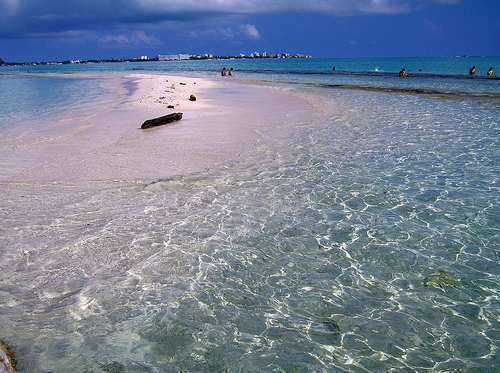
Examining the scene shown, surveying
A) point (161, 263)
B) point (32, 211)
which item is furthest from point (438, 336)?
point (32, 211)

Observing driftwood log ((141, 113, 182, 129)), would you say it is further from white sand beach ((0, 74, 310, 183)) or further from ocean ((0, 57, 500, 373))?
ocean ((0, 57, 500, 373))

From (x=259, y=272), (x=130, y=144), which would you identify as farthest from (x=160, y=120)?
(x=259, y=272)

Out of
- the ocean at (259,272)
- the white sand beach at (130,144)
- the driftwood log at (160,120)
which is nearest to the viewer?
the ocean at (259,272)

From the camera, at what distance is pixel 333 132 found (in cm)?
1531

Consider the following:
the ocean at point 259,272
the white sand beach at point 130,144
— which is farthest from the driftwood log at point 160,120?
the ocean at point 259,272

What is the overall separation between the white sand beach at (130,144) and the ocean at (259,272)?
101cm

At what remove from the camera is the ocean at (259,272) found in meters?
4.05

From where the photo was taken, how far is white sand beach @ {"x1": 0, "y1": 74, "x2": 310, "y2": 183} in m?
10.0

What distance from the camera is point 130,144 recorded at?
13.1 m

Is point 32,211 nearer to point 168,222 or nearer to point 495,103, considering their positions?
point 168,222

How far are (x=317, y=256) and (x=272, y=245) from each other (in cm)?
82

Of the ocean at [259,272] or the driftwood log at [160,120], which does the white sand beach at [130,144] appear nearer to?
the driftwood log at [160,120]

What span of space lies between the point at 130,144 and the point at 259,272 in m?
9.35

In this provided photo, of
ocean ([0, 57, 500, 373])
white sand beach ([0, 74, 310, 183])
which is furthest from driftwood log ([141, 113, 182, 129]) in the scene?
ocean ([0, 57, 500, 373])
